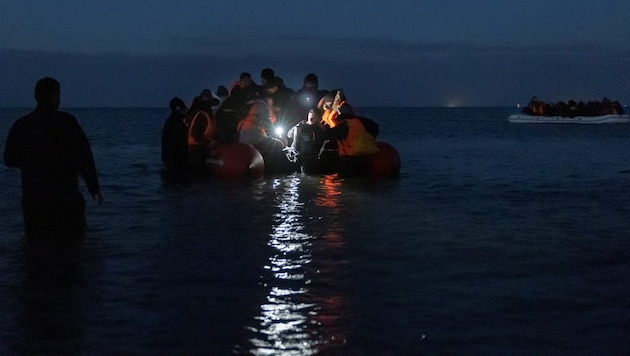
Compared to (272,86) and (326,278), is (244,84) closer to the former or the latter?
(272,86)

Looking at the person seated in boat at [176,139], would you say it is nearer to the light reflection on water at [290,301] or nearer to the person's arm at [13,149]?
the light reflection on water at [290,301]

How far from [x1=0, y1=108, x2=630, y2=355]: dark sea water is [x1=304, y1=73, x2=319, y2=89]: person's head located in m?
4.40

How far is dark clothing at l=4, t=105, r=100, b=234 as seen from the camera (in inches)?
296

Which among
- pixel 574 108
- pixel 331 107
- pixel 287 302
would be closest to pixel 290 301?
pixel 287 302

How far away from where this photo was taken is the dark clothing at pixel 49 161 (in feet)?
24.7

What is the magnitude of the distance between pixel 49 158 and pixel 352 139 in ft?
32.1

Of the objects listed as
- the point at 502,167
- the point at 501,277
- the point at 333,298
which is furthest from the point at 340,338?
the point at 502,167

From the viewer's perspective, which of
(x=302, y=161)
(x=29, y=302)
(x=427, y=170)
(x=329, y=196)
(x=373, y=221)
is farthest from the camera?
(x=427, y=170)

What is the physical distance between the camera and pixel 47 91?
7477mm

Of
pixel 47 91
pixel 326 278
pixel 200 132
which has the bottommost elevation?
pixel 326 278

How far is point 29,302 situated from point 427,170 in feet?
50.8

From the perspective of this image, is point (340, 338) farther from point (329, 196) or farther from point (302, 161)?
point (302, 161)

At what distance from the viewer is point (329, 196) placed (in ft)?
45.6

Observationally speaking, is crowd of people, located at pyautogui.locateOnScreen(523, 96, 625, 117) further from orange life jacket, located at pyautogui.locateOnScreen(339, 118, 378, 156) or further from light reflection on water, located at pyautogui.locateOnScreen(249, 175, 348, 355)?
light reflection on water, located at pyautogui.locateOnScreen(249, 175, 348, 355)
